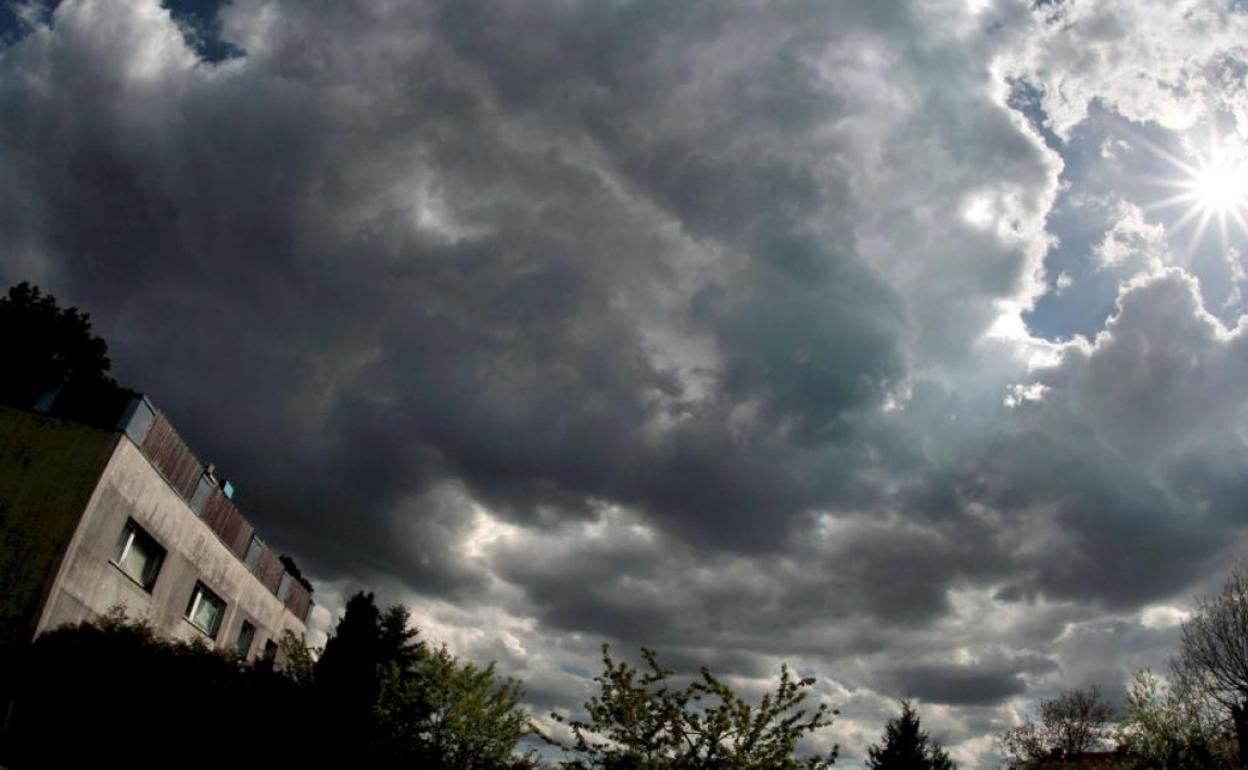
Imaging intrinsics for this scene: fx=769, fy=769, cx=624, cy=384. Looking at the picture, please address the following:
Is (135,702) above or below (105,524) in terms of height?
below

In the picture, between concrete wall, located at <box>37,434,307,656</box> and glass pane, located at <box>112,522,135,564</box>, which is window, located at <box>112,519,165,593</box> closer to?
glass pane, located at <box>112,522,135,564</box>

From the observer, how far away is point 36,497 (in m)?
19.2

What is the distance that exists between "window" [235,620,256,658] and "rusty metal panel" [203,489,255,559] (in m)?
3.33

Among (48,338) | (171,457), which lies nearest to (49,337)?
(48,338)

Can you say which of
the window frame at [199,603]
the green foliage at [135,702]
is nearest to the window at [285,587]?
the window frame at [199,603]

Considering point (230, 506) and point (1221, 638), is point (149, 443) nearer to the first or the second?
point (230, 506)

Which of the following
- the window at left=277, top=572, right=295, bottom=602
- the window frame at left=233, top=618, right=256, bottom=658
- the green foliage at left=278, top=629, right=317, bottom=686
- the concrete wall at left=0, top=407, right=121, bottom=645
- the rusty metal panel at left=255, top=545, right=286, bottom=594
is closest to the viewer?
the concrete wall at left=0, top=407, right=121, bottom=645

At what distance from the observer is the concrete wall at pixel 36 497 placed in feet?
60.0

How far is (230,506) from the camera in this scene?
2883cm

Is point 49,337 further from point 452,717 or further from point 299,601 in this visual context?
point 452,717

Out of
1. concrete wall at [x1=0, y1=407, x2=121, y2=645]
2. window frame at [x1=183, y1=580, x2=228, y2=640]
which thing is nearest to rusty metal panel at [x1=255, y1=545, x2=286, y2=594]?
window frame at [x1=183, y1=580, x2=228, y2=640]

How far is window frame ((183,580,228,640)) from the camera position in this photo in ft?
85.8

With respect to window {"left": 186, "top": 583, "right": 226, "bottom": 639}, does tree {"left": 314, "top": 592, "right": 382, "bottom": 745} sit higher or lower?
lower

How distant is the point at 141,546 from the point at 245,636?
10.7 meters
